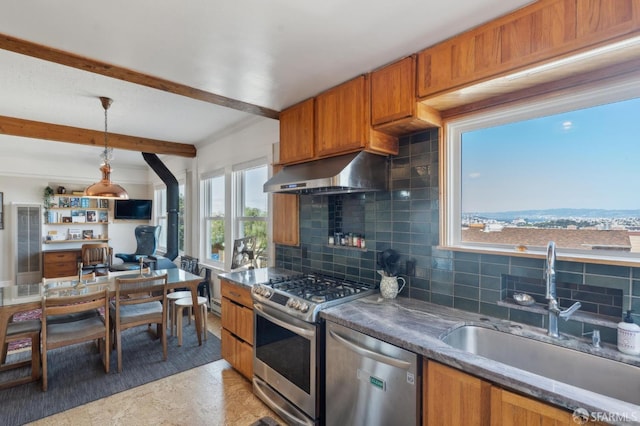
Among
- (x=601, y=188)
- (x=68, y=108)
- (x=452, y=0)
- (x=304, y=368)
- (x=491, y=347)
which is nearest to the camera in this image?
(x=452, y=0)

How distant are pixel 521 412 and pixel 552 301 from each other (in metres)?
0.60

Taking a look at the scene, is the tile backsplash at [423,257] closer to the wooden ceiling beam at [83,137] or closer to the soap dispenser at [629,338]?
the soap dispenser at [629,338]

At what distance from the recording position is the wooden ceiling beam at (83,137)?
356 centimetres

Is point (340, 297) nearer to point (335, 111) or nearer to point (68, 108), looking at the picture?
point (335, 111)

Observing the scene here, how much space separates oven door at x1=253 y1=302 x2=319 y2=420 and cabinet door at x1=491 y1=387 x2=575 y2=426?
3.28 feet

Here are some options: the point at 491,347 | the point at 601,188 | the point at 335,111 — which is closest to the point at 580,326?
the point at 491,347

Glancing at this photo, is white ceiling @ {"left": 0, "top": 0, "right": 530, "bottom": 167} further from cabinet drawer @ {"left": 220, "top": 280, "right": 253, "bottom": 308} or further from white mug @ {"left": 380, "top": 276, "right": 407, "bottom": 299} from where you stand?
cabinet drawer @ {"left": 220, "top": 280, "right": 253, "bottom": 308}

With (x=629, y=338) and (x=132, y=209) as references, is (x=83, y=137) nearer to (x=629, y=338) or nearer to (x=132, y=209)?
(x=132, y=209)

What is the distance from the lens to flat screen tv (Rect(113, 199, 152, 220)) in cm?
670

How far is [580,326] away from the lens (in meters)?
1.48

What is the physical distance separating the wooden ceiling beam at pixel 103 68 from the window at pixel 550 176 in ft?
6.12

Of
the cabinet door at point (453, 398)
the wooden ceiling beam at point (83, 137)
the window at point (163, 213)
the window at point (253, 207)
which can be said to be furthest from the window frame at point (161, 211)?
the cabinet door at point (453, 398)

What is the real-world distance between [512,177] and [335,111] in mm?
1280

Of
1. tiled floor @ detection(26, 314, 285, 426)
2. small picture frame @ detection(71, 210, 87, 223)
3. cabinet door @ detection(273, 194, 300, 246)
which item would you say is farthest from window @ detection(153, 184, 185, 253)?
tiled floor @ detection(26, 314, 285, 426)
